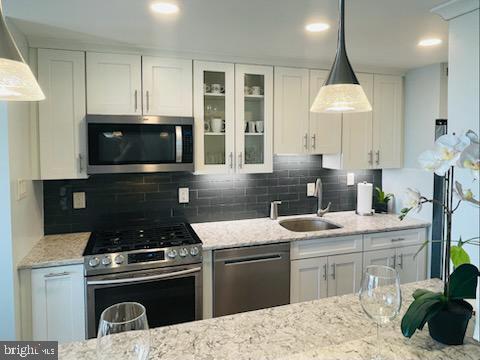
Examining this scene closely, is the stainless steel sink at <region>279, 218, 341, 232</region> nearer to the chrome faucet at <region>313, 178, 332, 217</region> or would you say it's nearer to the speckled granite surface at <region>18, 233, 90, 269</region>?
the chrome faucet at <region>313, 178, 332, 217</region>

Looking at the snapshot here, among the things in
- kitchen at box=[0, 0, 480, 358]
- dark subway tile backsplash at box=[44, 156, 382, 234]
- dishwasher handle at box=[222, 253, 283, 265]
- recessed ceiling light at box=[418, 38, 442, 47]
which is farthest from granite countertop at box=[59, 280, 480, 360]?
recessed ceiling light at box=[418, 38, 442, 47]

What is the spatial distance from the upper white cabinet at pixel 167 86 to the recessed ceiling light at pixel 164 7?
2.54ft

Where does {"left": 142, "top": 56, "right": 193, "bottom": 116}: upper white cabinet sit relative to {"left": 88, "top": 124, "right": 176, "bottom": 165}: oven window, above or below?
above

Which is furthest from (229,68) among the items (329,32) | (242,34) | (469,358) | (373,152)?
(469,358)

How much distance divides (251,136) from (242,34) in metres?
0.92

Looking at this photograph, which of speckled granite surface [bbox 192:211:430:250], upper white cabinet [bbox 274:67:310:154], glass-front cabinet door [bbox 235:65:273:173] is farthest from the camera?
upper white cabinet [bbox 274:67:310:154]

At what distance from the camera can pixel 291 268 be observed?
272 cm

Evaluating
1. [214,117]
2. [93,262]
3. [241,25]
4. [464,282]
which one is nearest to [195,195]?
[214,117]

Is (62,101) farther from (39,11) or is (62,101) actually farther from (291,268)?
(291,268)

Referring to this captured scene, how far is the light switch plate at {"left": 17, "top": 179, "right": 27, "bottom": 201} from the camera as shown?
2127mm

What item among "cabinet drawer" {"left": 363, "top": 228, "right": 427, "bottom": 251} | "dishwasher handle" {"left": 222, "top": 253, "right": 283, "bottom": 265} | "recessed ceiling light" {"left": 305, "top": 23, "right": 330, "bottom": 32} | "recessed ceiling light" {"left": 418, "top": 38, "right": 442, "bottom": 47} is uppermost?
"recessed ceiling light" {"left": 418, "top": 38, "right": 442, "bottom": 47}

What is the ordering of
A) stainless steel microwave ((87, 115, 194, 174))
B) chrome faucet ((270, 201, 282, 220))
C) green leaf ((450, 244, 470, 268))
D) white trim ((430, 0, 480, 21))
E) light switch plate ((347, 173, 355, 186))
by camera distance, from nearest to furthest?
green leaf ((450, 244, 470, 268))
white trim ((430, 0, 480, 21))
stainless steel microwave ((87, 115, 194, 174))
chrome faucet ((270, 201, 282, 220))
light switch plate ((347, 173, 355, 186))

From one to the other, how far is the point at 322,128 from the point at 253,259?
138cm
